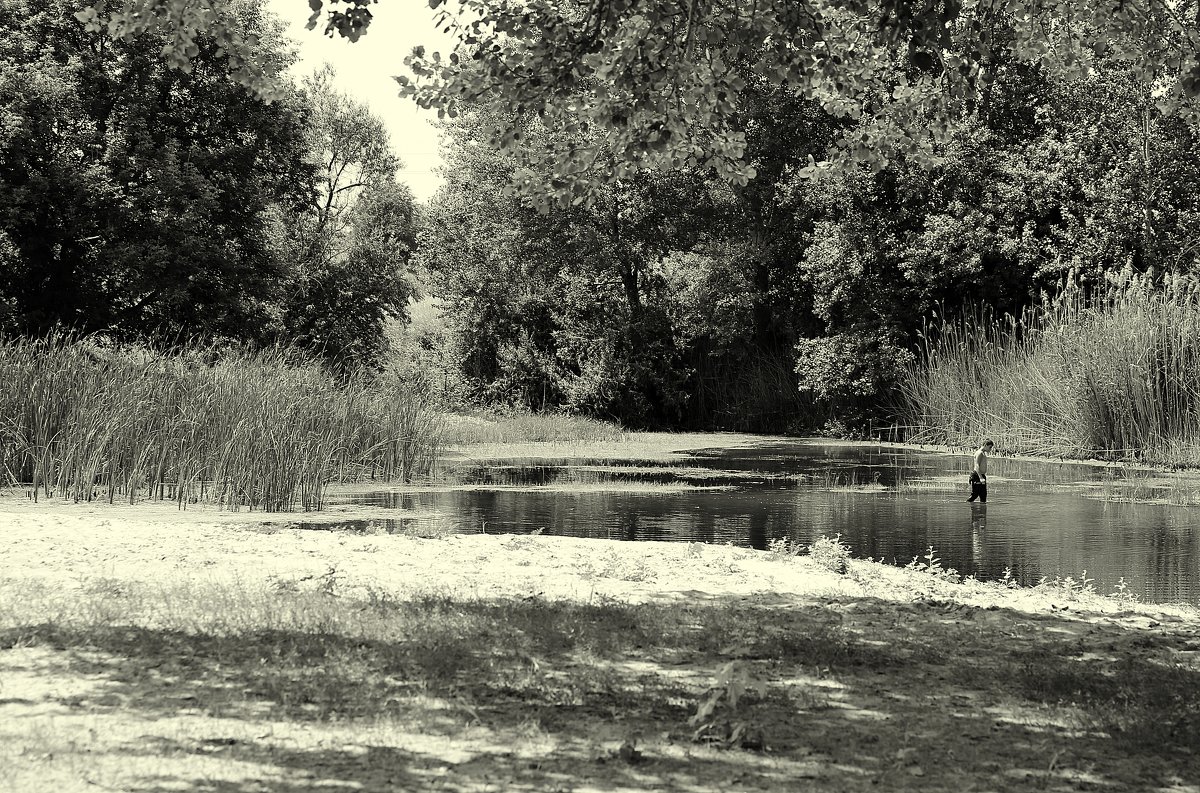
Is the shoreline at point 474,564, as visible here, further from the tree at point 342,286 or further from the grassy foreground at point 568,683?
the tree at point 342,286

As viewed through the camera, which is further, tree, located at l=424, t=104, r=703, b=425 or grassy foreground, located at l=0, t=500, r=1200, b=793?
tree, located at l=424, t=104, r=703, b=425

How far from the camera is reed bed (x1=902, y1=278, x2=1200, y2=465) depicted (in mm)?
20984

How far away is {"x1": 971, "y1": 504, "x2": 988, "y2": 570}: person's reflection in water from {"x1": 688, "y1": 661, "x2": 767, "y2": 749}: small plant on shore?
6941mm

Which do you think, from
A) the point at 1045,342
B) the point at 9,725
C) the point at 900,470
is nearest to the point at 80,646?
the point at 9,725

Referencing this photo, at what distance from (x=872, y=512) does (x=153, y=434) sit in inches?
344

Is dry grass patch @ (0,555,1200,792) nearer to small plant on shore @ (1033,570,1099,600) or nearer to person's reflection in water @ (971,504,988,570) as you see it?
small plant on shore @ (1033,570,1099,600)

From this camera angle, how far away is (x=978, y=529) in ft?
45.6

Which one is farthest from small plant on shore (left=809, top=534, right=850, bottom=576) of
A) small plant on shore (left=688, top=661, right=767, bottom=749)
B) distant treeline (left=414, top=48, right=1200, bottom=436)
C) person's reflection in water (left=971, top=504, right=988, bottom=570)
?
distant treeline (left=414, top=48, right=1200, bottom=436)

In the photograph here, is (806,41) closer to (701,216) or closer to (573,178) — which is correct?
(573,178)

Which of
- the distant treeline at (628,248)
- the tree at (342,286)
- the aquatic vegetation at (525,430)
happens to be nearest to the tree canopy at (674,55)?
the distant treeline at (628,248)

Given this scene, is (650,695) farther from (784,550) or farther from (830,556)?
(784,550)

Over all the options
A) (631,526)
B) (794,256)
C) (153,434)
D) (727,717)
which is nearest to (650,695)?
(727,717)

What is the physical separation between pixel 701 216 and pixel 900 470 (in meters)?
16.9

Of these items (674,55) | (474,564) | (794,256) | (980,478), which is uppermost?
(794,256)
